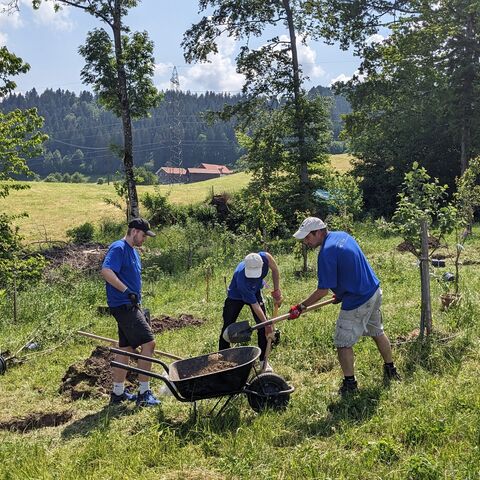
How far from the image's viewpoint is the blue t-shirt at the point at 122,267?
5.41 m

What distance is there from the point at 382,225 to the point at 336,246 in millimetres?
2576

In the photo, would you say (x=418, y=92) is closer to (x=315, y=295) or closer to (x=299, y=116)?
(x=299, y=116)

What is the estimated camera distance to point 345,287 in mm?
4938

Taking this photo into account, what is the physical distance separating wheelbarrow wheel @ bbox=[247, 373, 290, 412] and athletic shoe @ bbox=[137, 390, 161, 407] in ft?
3.72

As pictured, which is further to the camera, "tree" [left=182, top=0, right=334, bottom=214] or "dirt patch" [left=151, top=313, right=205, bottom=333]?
"tree" [left=182, top=0, right=334, bottom=214]

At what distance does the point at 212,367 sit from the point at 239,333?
437 millimetres

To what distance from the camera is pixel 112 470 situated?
3830mm

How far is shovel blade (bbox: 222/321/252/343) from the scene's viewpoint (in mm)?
5109

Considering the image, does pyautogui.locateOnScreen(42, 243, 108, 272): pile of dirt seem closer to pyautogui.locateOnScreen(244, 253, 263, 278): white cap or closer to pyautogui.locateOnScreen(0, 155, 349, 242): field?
pyautogui.locateOnScreen(0, 155, 349, 242): field

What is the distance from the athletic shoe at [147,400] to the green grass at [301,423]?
0.52ft

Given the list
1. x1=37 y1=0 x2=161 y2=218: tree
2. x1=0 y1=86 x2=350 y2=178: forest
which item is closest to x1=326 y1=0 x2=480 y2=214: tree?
x1=37 y1=0 x2=161 y2=218: tree

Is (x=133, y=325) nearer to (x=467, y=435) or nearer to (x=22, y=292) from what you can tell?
(x=467, y=435)

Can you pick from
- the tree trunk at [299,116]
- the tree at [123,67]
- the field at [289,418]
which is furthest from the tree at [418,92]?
the field at [289,418]

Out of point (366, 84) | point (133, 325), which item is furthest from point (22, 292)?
point (366, 84)
